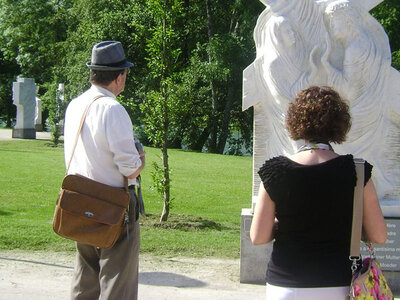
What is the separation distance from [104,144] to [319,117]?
144 cm

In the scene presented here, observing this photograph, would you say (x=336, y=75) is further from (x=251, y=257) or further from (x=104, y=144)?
(x=104, y=144)

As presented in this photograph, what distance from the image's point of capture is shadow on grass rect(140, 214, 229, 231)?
9.59 meters

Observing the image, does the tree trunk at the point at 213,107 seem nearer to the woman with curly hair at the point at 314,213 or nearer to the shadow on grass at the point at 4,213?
the shadow on grass at the point at 4,213

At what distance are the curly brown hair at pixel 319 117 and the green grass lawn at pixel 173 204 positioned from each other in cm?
466

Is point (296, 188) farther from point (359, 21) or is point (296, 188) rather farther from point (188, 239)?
point (188, 239)

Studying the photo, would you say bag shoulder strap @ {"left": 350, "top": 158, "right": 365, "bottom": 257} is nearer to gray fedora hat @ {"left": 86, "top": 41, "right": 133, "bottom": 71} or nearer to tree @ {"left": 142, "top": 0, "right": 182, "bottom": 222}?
gray fedora hat @ {"left": 86, "top": 41, "right": 133, "bottom": 71}

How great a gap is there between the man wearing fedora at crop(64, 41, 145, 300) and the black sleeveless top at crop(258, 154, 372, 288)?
121 centimetres

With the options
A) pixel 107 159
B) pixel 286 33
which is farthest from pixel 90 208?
pixel 286 33

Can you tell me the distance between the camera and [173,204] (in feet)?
40.3

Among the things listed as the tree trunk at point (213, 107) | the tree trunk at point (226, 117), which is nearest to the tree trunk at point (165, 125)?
the tree trunk at point (213, 107)

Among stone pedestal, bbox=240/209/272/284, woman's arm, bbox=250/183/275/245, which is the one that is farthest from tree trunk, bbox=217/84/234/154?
woman's arm, bbox=250/183/275/245

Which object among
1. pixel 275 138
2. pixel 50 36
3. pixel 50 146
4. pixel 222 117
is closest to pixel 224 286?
pixel 275 138

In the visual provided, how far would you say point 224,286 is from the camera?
6586mm

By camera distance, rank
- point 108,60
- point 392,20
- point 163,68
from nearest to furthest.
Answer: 1. point 108,60
2. point 163,68
3. point 392,20
